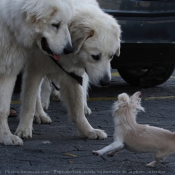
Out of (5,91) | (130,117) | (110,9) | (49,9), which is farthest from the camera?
(110,9)

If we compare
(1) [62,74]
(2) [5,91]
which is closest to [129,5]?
(1) [62,74]

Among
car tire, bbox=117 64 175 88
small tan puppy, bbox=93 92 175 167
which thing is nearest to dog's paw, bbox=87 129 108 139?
small tan puppy, bbox=93 92 175 167

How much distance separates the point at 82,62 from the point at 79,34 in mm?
301

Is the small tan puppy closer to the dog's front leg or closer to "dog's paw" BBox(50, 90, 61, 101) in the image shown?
the dog's front leg

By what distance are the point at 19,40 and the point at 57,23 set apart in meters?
0.37

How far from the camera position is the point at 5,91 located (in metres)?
5.47

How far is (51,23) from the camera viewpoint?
5.20 metres

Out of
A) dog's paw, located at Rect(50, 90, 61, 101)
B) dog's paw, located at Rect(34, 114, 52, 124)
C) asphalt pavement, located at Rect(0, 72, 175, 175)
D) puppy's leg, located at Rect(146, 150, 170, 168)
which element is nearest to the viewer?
puppy's leg, located at Rect(146, 150, 170, 168)

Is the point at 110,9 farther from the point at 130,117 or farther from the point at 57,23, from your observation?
the point at 130,117

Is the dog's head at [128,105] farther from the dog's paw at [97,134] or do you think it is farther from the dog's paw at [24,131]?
the dog's paw at [24,131]

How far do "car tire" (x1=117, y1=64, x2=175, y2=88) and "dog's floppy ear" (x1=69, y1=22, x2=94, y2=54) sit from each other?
3.18 meters

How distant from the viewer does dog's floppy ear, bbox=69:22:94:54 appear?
211 inches

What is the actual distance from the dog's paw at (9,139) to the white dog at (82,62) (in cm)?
29

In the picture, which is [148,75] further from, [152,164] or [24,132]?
[152,164]
